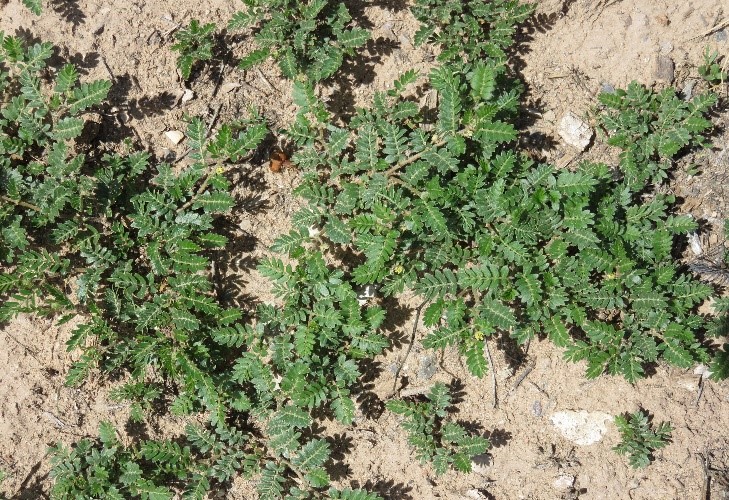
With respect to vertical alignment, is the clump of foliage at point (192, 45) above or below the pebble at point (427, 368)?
above

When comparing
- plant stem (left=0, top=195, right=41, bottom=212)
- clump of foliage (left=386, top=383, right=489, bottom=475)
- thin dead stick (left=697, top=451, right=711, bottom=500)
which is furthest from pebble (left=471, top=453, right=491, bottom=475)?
plant stem (left=0, top=195, right=41, bottom=212)

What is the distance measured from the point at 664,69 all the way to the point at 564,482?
3284mm

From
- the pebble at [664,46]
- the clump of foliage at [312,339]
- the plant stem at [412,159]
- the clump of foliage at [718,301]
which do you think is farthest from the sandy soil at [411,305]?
the plant stem at [412,159]

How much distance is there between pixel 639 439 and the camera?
4875 millimetres

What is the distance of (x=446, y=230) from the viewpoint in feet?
14.5

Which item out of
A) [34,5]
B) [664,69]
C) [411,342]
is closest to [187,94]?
[34,5]

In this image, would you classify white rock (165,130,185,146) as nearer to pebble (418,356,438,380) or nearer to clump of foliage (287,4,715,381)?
clump of foliage (287,4,715,381)

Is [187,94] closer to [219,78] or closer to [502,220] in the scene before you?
[219,78]

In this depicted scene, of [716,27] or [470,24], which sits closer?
[470,24]

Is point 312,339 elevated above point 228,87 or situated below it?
below

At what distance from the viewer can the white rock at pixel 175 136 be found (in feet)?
16.3

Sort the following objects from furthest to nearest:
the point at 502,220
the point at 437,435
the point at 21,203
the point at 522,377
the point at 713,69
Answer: the point at 522,377 → the point at 437,435 → the point at 713,69 → the point at 502,220 → the point at 21,203

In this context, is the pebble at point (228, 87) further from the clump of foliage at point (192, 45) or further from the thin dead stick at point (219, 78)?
the clump of foliage at point (192, 45)

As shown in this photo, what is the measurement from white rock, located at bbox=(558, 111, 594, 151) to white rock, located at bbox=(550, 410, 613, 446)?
207cm
